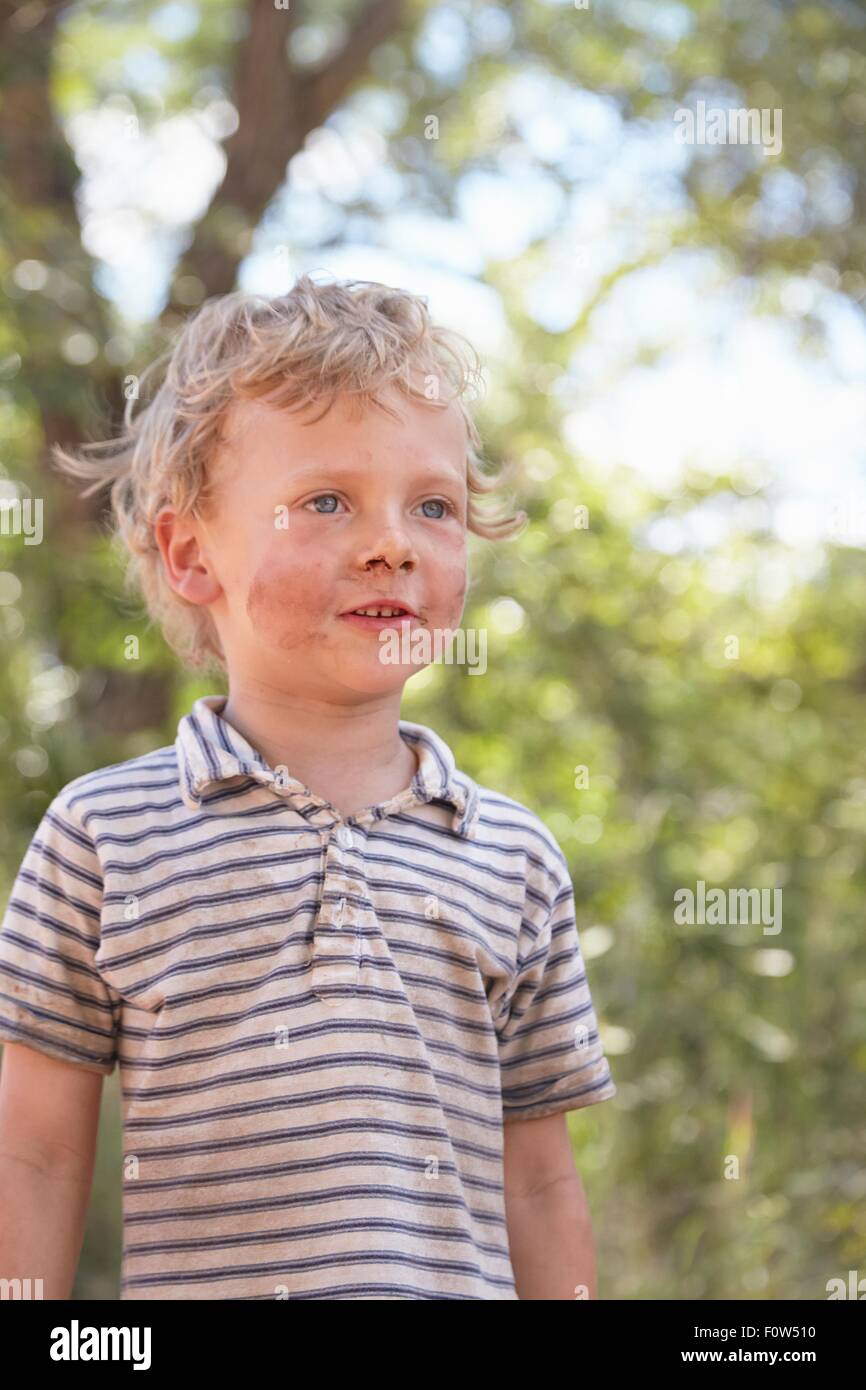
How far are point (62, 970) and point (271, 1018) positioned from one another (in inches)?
6.6

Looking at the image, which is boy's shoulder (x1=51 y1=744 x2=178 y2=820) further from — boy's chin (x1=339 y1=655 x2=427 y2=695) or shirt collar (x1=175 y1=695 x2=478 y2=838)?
boy's chin (x1=339 y1=655 x2=427 y2=695)

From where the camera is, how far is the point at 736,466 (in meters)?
3.74

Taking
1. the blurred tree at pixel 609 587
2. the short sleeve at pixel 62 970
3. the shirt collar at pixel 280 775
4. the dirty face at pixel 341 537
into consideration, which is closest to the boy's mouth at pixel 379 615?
the dirty face at pixel 341 537

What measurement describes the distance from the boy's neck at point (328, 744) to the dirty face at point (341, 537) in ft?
0.10

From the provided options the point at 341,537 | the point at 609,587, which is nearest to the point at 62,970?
the point at 341,537

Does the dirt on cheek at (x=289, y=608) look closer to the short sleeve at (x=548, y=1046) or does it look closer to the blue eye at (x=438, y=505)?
the blue eye at (x=438, y=505)

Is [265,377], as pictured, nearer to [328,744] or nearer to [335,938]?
[328,744]

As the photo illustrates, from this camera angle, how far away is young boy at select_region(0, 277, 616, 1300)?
107 cm

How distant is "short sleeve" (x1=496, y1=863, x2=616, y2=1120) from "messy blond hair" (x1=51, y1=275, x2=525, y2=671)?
0.42 metres

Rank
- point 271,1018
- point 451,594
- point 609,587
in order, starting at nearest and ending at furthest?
point 271,1018
point 451,594
point 609,587

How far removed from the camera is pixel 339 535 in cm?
113

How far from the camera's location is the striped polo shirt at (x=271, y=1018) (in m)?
1.06
